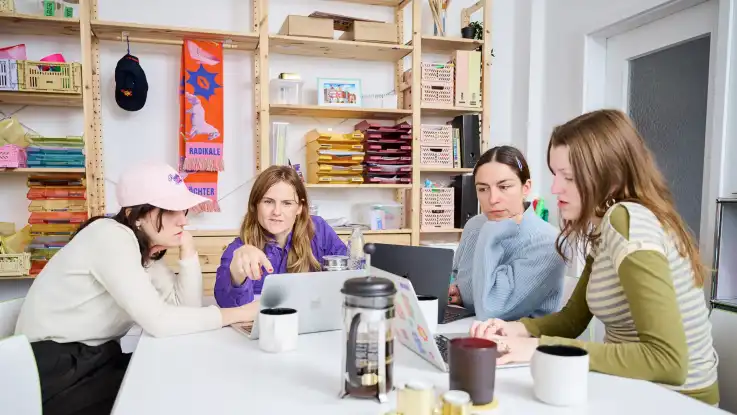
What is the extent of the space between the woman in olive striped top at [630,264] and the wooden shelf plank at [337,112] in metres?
2.10

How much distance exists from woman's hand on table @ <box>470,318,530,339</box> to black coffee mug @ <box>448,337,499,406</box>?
0.95 ft

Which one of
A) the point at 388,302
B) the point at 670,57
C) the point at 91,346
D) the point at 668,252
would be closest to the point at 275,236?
the point at 91,346

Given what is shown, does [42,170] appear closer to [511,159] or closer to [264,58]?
[264,58]

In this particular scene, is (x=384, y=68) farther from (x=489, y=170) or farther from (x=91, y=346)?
(x=91, y=346)

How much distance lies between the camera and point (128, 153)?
10.3ft

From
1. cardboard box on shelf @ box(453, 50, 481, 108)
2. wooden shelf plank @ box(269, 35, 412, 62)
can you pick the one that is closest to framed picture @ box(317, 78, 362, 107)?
wooden shelf plank @ box(269, 35, 412, 62)

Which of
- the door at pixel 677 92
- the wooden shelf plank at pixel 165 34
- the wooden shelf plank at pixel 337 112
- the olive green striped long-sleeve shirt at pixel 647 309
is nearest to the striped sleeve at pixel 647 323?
the olive green striped long-sleeve shirt at pixel 647 309

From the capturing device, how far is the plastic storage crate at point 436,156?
3389mm

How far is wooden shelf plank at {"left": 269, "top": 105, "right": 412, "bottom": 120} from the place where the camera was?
10.3 feet

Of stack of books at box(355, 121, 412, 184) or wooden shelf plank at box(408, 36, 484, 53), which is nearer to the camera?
stack of books at box(355, 121, 412, 184)

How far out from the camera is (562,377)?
2.76 feet

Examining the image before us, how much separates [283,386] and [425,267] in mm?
552

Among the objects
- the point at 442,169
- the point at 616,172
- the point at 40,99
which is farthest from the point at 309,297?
the point at 40,99

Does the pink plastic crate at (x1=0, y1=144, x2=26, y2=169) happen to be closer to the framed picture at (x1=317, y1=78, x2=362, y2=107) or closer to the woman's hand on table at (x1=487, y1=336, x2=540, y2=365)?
the framed picture at (x1=317, y1=78, x2=362, y2=107)
